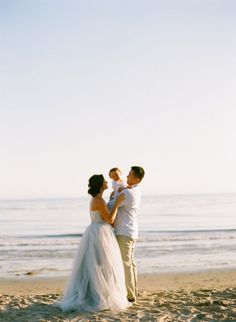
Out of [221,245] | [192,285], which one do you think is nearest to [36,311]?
[192,285]

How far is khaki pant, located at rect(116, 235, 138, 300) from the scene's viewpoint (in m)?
7.98

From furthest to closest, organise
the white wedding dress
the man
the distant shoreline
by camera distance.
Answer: the distant shoreline, the man, the white wedding dress

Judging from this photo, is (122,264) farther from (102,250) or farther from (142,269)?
(142,269)

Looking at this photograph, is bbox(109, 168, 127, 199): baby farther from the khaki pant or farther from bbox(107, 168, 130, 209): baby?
the khaki pant

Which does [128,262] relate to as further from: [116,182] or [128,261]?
[116,182]

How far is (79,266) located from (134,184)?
4.89 feet

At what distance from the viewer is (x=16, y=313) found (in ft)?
24.6

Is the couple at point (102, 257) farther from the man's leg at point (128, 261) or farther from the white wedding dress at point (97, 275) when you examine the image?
the man's leg at point (128, 261)

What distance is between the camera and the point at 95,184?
299 inches

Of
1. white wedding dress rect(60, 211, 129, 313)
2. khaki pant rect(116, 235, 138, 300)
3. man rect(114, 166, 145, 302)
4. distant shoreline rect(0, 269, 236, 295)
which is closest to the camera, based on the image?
white wedding dress rect(60, 211, 129, 313)

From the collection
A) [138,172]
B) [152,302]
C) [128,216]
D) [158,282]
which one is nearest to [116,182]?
[138,172]

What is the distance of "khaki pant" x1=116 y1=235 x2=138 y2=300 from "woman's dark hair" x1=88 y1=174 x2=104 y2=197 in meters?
0.87

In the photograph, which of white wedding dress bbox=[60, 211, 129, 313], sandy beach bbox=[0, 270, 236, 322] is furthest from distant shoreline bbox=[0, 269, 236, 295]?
white wedding dress bbox=[60, 211, 129, 313]

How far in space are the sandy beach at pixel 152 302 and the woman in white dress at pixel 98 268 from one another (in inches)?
8.1
